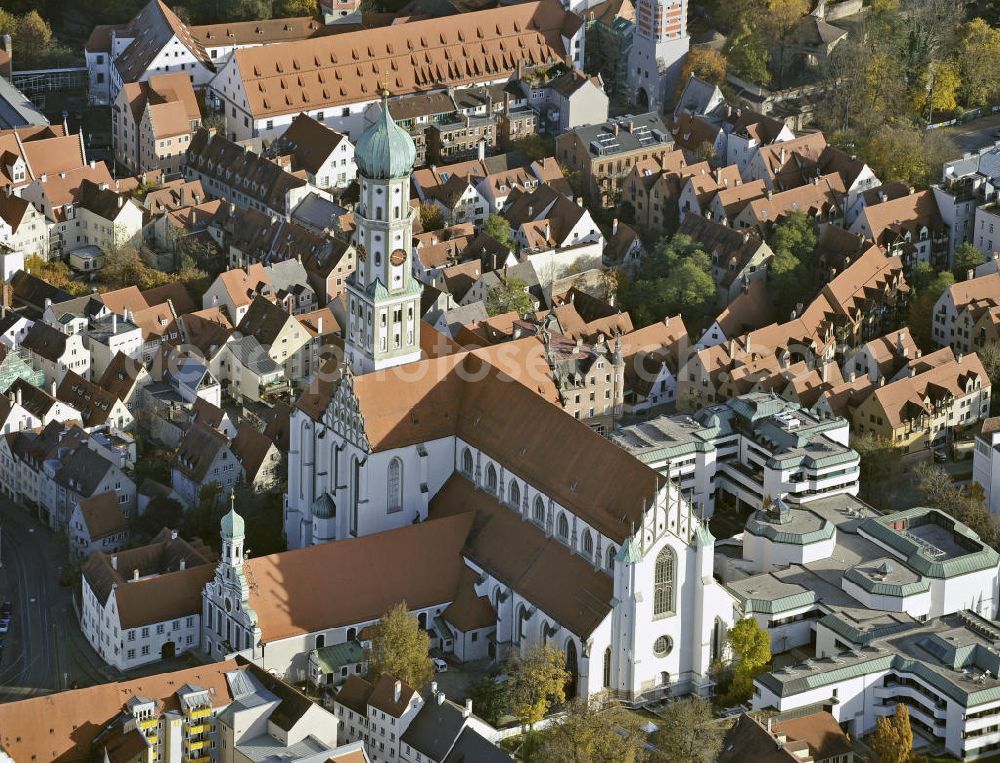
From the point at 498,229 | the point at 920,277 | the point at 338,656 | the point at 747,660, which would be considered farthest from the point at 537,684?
the point at 920,277

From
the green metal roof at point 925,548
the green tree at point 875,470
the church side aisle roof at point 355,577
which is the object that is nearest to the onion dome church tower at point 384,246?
the church side aisle roof at point 355,577

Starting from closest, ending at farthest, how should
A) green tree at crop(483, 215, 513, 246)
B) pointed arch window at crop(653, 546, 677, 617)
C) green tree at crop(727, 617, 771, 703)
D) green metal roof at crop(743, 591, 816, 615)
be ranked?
pointed arch window at crop(653, 546, 677, 617), green tree at crop(727, 617, 771, 703), green metal roof at crop(743, 591, 816, 615), green tree at crop(483, 215, 513, 246)

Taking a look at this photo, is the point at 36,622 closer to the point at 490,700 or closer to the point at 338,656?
the point at 338,656

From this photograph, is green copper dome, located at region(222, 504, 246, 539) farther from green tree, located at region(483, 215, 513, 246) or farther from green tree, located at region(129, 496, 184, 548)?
green tree, located at region(483, 215, 513, 246)

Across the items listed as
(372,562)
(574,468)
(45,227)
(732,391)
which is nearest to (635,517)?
(574,468)

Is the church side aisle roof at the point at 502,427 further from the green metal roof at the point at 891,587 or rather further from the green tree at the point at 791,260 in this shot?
the green tree at the point at 791,260

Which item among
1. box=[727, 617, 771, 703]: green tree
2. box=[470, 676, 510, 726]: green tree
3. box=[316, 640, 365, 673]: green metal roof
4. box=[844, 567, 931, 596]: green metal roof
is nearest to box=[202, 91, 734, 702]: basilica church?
box=[316, 640, 365, 673]: green metal roof
